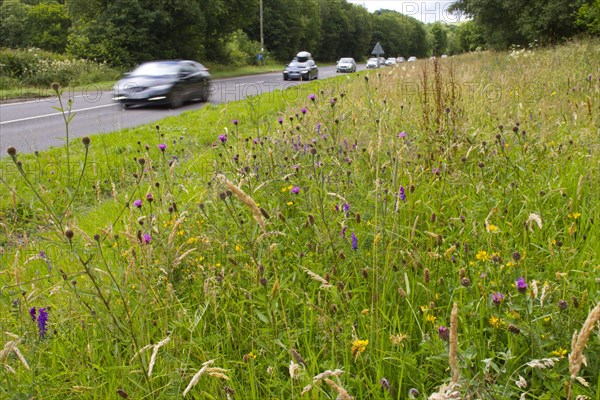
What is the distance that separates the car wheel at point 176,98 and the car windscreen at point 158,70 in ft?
2.00

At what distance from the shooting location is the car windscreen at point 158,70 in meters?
13.8

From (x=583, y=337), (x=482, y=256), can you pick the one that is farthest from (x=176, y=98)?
(x=583, y=337)

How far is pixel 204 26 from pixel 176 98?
23.2 metres

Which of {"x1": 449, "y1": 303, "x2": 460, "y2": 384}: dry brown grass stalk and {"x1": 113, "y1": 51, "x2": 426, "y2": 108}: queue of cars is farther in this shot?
{"x1": 113, "y1": 51, "x2": 426, "y2": 108}: queue of cars

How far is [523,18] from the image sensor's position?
22.6 meters

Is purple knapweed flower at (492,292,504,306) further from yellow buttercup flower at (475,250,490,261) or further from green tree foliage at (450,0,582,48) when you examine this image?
green tree foliage at (450,0,582,48)

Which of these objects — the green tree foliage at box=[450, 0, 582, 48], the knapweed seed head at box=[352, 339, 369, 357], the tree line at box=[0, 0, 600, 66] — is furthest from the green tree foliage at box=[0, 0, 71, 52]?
the knapweed seed head at box=[352, 339, 369, 357]

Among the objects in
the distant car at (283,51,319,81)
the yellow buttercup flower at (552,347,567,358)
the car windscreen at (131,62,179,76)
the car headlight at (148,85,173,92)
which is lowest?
the yellow buttercup flower at (552,347,567,358)

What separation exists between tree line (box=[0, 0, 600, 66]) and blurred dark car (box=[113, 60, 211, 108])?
879cm

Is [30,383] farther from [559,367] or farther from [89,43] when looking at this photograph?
[89,43]

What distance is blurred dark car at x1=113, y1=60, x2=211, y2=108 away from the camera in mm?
13164

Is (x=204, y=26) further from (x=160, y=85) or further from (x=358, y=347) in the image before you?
(x=358, y=347)

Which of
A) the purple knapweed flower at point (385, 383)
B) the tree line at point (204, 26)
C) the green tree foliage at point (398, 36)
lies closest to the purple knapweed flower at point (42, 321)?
the purple knapweed flower at point (385, 383)

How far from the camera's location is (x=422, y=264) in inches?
82.8
